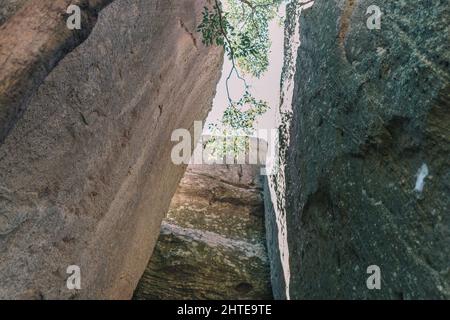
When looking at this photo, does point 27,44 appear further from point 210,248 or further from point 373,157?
point 210,248

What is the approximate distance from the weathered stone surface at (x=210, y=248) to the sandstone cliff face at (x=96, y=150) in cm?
105

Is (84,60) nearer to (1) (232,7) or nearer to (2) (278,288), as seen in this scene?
(2) (278,288)

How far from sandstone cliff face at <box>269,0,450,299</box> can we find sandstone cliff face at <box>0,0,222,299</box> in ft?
8.41

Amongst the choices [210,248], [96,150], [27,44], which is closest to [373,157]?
[27,44]

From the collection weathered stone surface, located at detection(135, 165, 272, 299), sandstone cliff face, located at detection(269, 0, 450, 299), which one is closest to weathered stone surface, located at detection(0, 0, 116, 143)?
sandstone cliff face, located at detection(269, 0, 450, 299)

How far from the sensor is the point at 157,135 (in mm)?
7652

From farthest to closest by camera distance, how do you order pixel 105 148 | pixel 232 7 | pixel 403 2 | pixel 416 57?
1. pixel 232 7
2. pixel 105 148
3. pixel 403 2
4. pixel 416 57

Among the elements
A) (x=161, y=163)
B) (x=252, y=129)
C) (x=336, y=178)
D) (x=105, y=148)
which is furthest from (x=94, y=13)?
(x=252, y=129)

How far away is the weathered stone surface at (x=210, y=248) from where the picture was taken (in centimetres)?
907

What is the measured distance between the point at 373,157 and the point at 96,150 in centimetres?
345

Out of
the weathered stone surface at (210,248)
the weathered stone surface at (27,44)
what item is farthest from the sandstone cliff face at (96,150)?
the weathered stone surface at (210,248)

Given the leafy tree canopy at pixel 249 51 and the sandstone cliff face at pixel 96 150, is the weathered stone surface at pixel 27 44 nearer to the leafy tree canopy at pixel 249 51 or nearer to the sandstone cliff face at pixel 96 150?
the sandstone cliff face at pixel 96 150

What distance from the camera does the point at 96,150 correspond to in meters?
5.46

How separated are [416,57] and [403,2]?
0.83 meters
